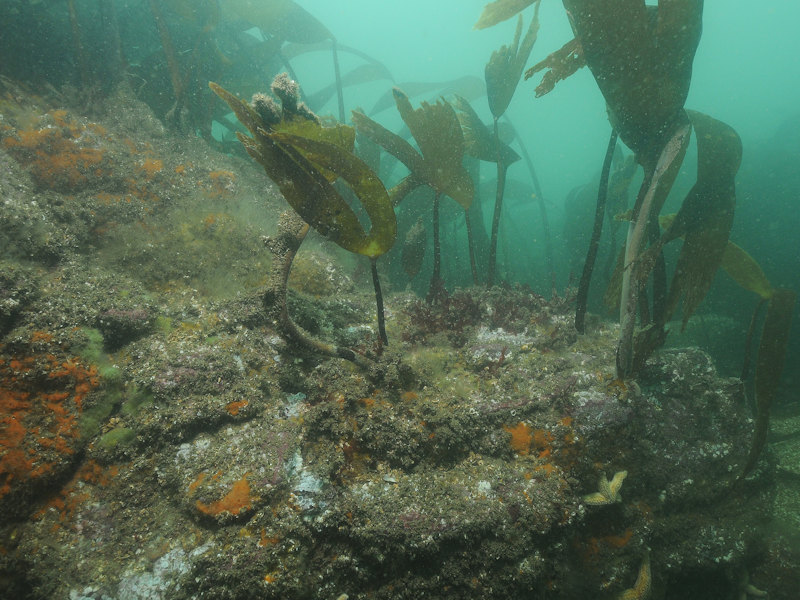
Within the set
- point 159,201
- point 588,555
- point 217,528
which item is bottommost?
point 588,555

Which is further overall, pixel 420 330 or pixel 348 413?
pixel 420 330

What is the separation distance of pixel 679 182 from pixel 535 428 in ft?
42.7

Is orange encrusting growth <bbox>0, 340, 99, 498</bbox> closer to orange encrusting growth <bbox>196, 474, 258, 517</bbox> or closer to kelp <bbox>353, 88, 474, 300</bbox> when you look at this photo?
orange encrusting growth <bbox>196, 474, 258, 517</bbox>

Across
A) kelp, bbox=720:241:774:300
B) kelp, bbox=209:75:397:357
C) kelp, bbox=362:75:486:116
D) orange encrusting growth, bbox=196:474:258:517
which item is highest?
kelp, bbox=362:75:486:116

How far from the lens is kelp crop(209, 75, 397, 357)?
1849 millimetres

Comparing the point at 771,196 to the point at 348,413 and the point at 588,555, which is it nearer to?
the point at 588,555

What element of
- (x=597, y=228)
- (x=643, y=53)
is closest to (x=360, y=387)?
(x=597, y=228)

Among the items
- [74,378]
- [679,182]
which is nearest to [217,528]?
[74,378]

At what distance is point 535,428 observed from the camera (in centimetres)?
228

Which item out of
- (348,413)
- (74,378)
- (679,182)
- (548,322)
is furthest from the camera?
(679,182)

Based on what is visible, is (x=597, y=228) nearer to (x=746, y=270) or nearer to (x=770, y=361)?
(x=746, y=270)

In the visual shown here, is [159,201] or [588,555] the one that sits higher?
[159,201]

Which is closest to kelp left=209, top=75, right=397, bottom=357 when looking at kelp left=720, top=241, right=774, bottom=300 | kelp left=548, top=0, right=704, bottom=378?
kelp left=548, top=0, right=704, bottom=378

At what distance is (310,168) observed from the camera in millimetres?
1960
